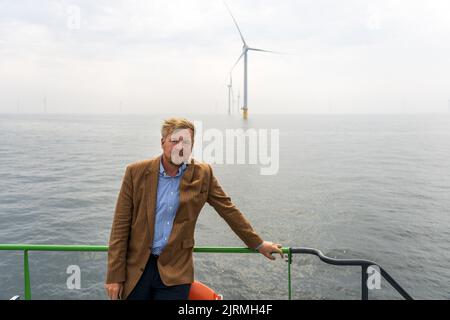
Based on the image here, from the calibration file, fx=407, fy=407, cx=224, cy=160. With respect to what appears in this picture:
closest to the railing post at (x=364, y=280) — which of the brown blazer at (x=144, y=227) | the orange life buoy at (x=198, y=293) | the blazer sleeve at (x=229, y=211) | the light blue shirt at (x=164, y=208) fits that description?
the blazer sleeve at (x=229, y=211)

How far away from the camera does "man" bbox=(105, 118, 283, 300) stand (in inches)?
145

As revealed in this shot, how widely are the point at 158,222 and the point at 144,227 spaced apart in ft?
0.44

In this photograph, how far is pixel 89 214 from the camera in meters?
27.0

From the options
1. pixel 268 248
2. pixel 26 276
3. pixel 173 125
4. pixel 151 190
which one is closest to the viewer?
pixel 173 125

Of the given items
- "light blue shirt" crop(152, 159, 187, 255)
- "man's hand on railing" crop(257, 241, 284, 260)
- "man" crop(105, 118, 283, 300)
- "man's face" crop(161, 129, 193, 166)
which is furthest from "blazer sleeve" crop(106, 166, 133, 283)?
"man's hand on railing" crop(257, 241, 284, 260)

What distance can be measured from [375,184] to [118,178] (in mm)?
25458

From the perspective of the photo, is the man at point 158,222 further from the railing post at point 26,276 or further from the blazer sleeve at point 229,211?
the railing post at point 26,276

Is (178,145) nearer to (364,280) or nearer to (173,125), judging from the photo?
(173,125)

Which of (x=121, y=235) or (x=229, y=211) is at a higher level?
(x=229, y=211)

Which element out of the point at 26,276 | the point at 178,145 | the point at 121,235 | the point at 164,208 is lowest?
the point at 26,276

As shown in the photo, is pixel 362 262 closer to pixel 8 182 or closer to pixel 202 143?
pixel 8 182

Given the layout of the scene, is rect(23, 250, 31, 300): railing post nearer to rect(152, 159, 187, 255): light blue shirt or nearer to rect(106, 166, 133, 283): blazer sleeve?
rect(106, 166, 133, 283): blazer sleeve

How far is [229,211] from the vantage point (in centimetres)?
408

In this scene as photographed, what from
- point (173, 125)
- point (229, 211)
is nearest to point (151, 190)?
point (173, 125)
